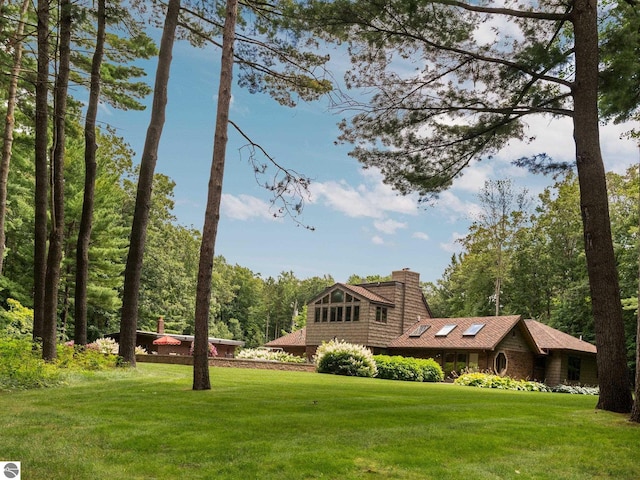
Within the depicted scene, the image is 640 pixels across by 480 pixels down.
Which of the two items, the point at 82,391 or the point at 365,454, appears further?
the point at 82,391

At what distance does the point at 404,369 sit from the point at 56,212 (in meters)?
16.2

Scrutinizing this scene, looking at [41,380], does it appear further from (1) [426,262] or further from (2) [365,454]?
(1) [426,262]

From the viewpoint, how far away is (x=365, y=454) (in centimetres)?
483

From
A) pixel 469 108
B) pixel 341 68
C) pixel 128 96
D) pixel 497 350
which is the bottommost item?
pixel 497 350

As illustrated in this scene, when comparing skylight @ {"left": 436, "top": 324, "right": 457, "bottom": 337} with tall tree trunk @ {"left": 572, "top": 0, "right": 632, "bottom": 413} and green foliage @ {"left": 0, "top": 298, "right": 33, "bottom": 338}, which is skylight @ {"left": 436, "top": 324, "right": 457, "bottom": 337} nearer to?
green foliage @ {"left": 0, "top": 298, "right": 33, "bottom": 338}

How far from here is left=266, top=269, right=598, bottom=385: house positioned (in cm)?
2864

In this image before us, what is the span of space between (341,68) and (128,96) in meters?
8.60

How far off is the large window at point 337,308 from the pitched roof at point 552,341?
9938mm

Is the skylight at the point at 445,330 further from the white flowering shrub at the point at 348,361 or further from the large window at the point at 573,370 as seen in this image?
the white flowering shrub at the point at 348,361

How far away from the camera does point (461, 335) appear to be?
29750mm

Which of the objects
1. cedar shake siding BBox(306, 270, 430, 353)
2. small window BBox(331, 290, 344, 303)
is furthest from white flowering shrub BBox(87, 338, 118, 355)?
small window BBox(331, 290, 344, 303)

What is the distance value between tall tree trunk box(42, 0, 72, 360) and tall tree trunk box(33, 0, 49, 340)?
1.10ft

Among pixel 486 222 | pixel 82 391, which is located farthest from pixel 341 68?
pixel 486 222

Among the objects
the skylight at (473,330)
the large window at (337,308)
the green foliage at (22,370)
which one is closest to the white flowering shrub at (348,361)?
the skylight at (473,330)
